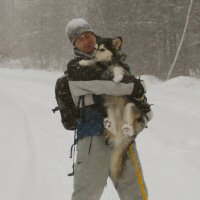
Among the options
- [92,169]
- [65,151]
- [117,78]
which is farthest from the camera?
[65,151]

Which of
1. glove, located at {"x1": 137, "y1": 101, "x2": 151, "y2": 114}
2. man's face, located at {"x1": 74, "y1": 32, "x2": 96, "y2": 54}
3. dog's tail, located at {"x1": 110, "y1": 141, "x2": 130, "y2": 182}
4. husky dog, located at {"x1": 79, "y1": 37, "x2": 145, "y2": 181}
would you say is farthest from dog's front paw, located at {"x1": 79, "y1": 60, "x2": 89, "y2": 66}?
dog's tail, located at {"x1": 110, "y1": 141, "x2": 130, "y2": 182}

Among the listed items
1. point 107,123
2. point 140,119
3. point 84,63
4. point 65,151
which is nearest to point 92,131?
point 107,123

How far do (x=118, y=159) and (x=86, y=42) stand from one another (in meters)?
0.93

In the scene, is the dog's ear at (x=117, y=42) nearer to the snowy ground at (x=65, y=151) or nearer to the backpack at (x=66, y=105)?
the backpack at (x=66, y=105)

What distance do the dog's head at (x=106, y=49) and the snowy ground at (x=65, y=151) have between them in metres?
2.74

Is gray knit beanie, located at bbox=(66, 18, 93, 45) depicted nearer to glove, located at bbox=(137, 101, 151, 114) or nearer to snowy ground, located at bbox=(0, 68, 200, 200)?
glove, located at bbox=(137, 101, 151, 114)

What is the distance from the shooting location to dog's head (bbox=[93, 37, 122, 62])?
3172mm

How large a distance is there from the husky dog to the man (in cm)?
5

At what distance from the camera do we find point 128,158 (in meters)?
3.29

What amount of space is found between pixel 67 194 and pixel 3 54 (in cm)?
3312

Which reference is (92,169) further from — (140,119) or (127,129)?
(140,119)

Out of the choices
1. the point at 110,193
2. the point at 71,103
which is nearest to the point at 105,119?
the point at 71,103

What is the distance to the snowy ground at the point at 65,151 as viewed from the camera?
5781 mm

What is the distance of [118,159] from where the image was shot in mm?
3250
